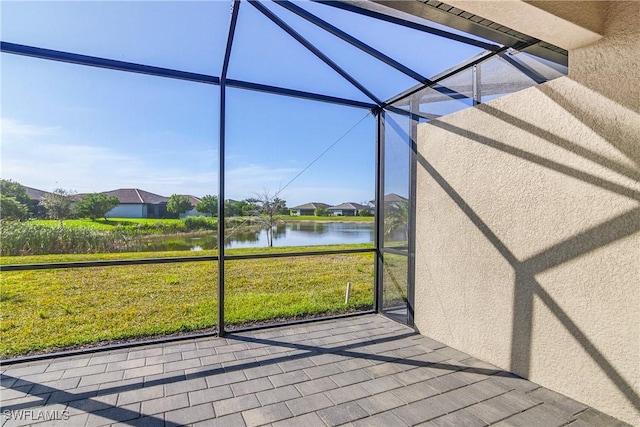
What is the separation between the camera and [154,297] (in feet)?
16.1

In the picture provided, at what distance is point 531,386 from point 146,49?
4471mm

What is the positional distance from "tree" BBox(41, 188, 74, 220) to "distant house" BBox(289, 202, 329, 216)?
2764mm

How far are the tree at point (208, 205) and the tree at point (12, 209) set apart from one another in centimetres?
180

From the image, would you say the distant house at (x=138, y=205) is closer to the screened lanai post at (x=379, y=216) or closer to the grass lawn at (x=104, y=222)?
the grass lawn at (x=104, y=222)

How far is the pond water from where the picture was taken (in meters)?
4.17

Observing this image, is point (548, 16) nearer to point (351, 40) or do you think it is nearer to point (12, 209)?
point (351, 40)

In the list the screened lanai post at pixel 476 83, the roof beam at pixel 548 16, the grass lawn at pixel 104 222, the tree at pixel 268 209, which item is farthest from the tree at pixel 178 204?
the roof beam at pixel 548 16

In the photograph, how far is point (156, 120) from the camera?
482cm

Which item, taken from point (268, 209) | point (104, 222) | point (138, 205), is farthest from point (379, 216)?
point (104, 222)

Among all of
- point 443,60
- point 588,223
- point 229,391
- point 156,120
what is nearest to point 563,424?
point 588,223

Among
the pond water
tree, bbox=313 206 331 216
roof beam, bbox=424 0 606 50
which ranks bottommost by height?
the pond water

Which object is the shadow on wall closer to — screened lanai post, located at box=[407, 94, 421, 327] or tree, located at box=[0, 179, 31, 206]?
screened lanai post, located at box=[407, 94, 421, 327]

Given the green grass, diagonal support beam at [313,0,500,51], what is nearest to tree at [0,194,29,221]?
the green grass

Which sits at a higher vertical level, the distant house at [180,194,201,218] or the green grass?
the distant house at [180,194,201,218]
